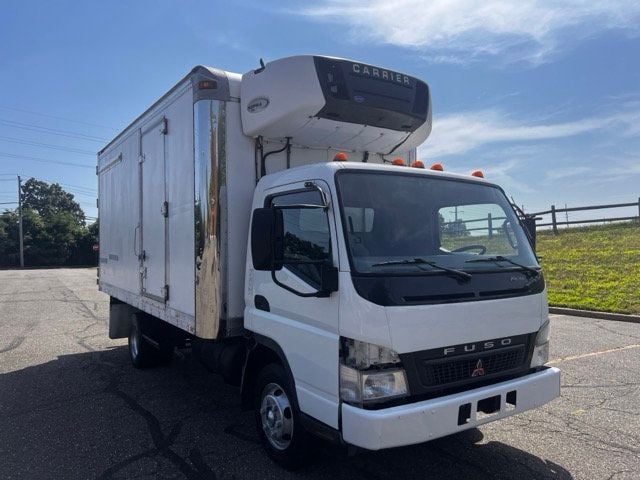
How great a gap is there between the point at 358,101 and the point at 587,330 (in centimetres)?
719

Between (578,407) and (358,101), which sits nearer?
(358,101)

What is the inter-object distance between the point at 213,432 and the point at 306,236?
2297 mm

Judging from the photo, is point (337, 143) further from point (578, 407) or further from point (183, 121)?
point (578, 407)

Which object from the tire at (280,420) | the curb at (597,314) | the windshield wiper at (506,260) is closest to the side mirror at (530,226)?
the windshield wiper at (506,260)

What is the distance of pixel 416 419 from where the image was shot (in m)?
3.02

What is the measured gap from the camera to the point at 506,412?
3.44 meters

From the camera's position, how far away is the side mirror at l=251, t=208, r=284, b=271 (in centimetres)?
337

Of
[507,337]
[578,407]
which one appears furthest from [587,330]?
[507,337]

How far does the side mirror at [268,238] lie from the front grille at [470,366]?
46.8 inches

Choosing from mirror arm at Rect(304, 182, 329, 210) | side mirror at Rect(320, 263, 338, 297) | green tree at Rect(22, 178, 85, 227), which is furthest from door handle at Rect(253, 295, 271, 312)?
green tree at Rect(22, 178, 85, 227)

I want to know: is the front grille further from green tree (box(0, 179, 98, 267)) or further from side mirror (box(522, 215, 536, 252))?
green tree (box(0, 179, 98, 267))

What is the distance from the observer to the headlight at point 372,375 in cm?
309

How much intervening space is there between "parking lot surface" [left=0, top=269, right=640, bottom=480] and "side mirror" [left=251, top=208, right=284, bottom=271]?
62.7 inches

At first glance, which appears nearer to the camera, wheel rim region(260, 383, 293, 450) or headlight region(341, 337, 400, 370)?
headlight region(341, 337, 400, 370)
